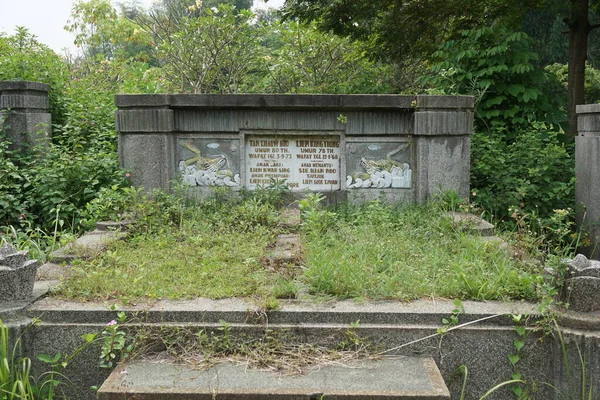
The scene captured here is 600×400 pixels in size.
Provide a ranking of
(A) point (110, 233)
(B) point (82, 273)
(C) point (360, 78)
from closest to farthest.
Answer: (B) point (82, 273)
(A) point (110, 233)
(C) point (360, 78)

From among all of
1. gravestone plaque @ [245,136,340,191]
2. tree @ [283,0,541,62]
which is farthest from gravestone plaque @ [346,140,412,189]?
Answer: tree @ [283,0,541,62]

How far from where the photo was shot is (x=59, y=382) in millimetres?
→ 3406

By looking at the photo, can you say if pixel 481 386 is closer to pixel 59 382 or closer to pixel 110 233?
pixel 59 382

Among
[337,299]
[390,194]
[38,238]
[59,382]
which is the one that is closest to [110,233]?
[38,238]

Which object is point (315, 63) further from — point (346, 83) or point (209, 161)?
point (209, 161)

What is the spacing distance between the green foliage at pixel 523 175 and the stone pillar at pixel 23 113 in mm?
4947

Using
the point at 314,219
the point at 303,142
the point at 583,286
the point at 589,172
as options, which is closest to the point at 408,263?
the point at 314,219

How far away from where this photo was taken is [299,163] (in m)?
6.27

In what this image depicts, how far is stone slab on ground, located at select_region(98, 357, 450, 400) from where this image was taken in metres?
2.90

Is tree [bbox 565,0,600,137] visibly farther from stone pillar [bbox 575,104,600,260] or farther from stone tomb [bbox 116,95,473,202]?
stone tomb [bbox 116,95,473,202]

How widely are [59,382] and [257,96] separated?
3497mm

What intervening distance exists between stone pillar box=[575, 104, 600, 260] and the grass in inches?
66.5

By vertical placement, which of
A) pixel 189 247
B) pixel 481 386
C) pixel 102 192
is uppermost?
pixel 102 192

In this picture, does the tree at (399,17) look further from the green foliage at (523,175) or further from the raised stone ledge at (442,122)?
the raised stone ledge at (442,122)
